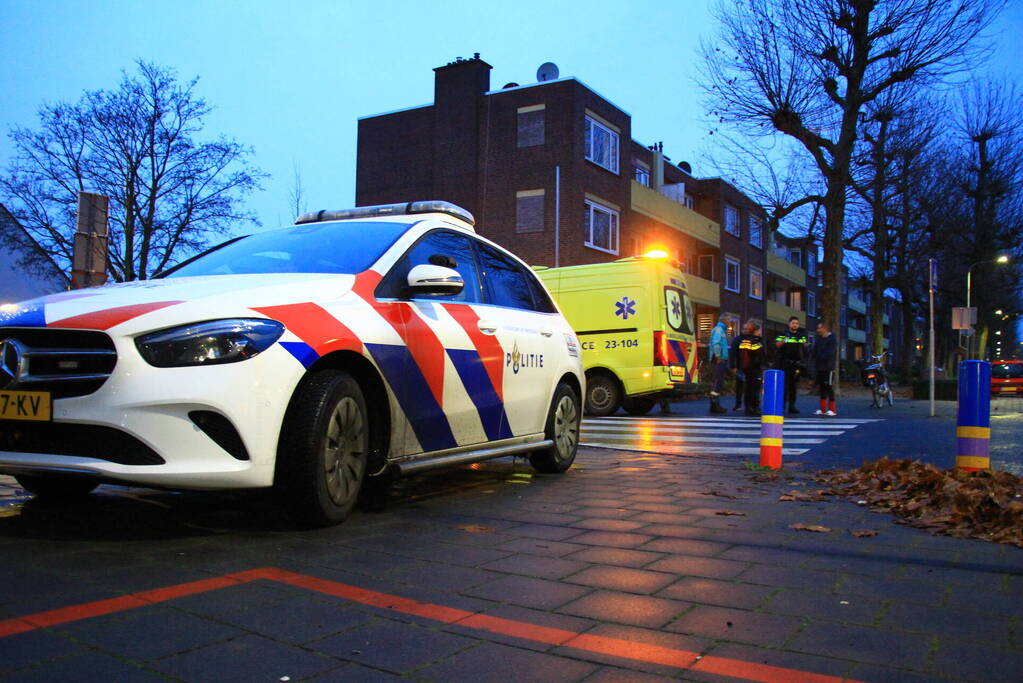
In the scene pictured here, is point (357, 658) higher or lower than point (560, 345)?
lower

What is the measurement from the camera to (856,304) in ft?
261

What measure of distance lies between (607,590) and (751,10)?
72.7 feet

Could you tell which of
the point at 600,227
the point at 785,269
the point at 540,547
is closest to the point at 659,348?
the point at 540,547

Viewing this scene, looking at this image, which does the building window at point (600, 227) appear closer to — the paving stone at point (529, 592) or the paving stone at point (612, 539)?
the paving stone at point (612, 539)

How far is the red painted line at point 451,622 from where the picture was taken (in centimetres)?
235

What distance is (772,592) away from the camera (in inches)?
123

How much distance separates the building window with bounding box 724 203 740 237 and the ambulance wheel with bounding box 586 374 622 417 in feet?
98.5

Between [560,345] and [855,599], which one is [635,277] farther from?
[855,599]

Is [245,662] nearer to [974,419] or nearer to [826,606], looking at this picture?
[826,606]

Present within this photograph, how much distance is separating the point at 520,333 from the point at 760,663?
11.9ft

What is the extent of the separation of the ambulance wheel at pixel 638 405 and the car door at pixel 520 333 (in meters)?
7.81

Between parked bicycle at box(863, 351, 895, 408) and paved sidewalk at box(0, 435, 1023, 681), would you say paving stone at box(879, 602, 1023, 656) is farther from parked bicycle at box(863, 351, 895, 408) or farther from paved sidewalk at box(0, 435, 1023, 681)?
parked bicycle at box(863, 351, 895, 408)

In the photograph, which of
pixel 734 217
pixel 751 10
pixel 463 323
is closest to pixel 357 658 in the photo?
pixel 463 323

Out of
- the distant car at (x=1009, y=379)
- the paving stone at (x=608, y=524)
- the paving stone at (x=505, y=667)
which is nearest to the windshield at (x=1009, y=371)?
the distant car at (x=1009, y=379)
